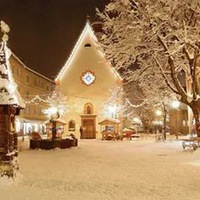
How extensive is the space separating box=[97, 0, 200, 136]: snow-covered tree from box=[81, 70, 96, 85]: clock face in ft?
81.7

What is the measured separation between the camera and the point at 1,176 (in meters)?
12.9

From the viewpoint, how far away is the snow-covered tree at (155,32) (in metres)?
19.2

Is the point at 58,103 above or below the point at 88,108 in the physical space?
above

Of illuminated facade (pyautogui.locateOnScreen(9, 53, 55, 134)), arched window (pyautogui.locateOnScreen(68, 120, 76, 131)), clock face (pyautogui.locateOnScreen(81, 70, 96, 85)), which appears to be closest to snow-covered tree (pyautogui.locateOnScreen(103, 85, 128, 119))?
clock face (pyautogui.locateOnScreen(81, 70, 96, 85))

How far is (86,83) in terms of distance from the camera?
159 feet

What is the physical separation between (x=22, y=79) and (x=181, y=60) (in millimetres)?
39618

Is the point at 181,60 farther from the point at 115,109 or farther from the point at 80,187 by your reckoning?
the point at 115,109

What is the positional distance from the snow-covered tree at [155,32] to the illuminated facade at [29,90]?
109 feet

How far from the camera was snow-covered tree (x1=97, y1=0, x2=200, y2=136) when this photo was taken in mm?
19203

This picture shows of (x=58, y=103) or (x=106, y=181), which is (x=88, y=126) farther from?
(x=106, y=181)

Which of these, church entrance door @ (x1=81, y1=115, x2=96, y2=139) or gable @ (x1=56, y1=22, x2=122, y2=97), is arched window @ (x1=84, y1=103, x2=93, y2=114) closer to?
church entrance door @ (x1=81, y1=115, x2=96, y2=139)

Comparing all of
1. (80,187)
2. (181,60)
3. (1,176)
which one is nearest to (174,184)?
(80,187)

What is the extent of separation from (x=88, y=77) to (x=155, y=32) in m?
29.4

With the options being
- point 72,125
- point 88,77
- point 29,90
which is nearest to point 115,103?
point 88,77
